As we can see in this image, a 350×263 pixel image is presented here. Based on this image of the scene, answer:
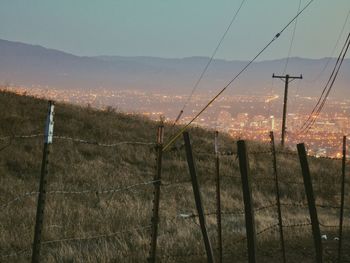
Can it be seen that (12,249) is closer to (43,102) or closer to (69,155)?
(69,155)

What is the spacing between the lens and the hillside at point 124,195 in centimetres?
992

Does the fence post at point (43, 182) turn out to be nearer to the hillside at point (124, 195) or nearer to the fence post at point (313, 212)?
the hillside at point (124, 195)

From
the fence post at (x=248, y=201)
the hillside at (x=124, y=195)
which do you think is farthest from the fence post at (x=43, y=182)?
the fence post at (x=248, y=201)

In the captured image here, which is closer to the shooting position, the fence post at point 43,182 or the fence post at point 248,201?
the fence post at point 43,182

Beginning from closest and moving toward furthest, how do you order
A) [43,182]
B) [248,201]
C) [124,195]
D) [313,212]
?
1. [43,182]
2. [248,201]
3. [313,212]
4. [124,195]

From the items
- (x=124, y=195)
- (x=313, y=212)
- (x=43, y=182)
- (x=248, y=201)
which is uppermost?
(x=43, y=182)

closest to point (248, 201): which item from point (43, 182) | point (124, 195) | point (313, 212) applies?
point (313, 212)

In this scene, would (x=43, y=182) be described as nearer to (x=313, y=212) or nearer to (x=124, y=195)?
(x=313, y=212)

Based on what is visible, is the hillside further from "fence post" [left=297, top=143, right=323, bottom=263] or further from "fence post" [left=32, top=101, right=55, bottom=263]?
"fence post" [left=297, top=143, right=323, bottom=263]

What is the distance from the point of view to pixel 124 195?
16438 millimetres

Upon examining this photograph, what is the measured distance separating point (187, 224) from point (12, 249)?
450 cm

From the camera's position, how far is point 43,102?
29.5 m

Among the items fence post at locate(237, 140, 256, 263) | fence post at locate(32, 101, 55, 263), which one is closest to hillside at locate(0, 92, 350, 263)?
fence post at locate(32, 101, 55, 263)

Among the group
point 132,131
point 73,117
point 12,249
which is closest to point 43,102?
point 73,117
